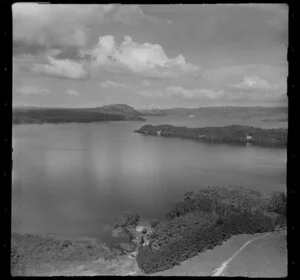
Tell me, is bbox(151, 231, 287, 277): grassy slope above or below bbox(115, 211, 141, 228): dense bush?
below

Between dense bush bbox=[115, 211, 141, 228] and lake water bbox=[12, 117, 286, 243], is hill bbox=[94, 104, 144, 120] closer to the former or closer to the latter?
lake water bbox=[12, 117, 286, 243]

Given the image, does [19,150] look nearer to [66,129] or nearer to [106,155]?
[66,129]

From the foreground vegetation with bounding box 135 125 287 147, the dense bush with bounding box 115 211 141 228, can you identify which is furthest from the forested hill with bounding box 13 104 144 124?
the dense bush with bounding box 115 211 141 228

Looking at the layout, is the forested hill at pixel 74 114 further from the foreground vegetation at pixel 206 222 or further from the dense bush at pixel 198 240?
the dense bush at pixel 198 240

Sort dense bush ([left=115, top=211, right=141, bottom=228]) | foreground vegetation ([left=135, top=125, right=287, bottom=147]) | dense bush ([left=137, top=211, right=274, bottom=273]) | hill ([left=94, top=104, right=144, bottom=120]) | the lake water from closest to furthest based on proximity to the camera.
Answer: dense bush ([left=137, top=211, right=274, bottom=273]) < dense bush ([left=115, top=211, right=141, bottom=228]) < the lake water < hill ([left=94, top=104, right=144, bottom=120]) < foreground vegetation ([left=135, top=125, right=287, bottom=147])

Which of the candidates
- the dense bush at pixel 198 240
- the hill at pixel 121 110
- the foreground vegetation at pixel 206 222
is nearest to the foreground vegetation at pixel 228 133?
the hill at pixel 121 110
